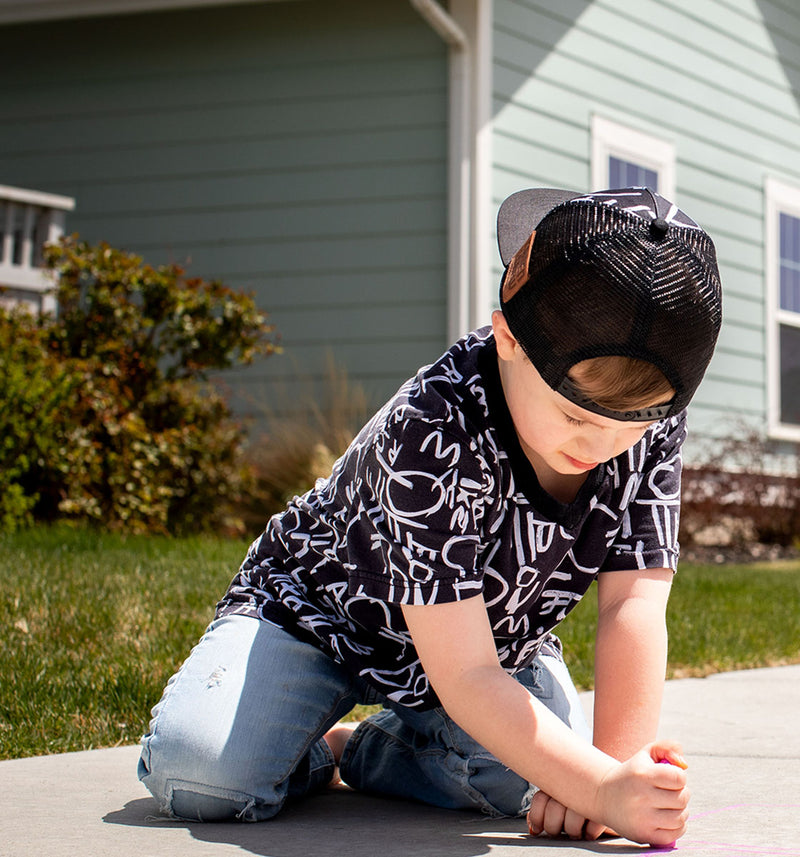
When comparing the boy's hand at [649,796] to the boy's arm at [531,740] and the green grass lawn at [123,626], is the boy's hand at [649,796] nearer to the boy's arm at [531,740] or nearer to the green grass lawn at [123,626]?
the boy's arm at [531,740]

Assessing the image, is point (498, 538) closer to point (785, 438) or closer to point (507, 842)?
point (507, 842)

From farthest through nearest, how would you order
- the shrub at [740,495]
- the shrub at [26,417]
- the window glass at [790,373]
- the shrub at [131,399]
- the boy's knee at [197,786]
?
the window glass at [790,373]
the shrub at [740,495]
the shrub at [131,399]
the shrub at [26,417]
the boy's knee at [197,786]

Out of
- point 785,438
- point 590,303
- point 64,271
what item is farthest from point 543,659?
point 785,438

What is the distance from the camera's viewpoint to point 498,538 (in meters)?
1.96

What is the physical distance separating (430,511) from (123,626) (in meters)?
1.99

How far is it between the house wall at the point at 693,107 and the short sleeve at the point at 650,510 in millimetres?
5884

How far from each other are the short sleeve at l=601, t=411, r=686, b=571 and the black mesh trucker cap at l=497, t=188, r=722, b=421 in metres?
0.35

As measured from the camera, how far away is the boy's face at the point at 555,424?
172 centimetres

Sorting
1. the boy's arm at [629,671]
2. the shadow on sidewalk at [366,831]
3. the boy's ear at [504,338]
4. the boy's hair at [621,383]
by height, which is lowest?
the shadow on sidewalk at [366,831]

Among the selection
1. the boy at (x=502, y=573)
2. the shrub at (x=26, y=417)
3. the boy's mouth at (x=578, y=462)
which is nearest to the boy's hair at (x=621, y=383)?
the boy at (x=502, y=573)

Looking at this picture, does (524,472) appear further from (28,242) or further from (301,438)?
(28,242)

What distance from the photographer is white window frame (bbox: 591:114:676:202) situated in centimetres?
848

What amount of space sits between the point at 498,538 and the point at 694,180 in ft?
25.5

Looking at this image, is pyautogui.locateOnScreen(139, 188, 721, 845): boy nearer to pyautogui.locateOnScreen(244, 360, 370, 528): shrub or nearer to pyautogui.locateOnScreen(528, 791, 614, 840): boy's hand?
pyautogui.locateOnScreen(528, 791, 614, 840): boy's hand
